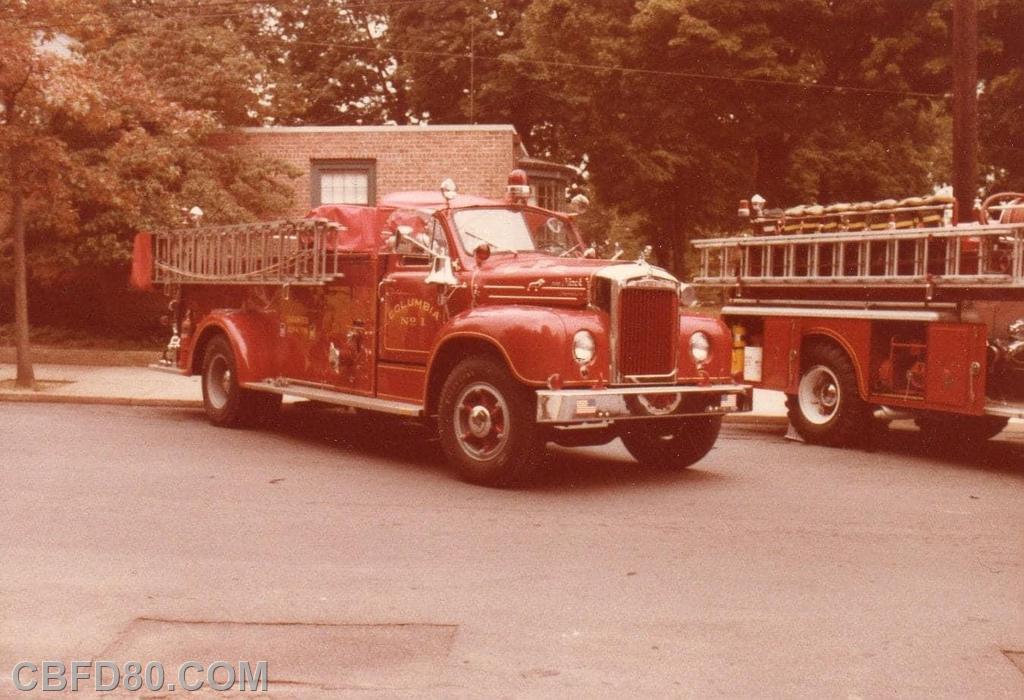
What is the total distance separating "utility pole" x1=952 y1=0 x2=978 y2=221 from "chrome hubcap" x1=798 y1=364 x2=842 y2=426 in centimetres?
359

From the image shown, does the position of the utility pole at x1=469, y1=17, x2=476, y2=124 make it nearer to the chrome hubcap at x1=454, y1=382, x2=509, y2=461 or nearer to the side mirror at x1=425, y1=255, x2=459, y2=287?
the side mirror at x1=425, y1=255, x2=459, y2=287

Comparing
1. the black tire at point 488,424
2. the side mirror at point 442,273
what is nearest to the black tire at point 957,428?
the black tire at point 488,424

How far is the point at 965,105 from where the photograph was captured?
1456 cm

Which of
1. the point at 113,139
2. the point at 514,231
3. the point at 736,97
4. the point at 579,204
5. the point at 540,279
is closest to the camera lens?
the point at 540,279

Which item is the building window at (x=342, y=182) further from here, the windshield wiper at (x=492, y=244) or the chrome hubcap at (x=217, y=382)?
the windshield wiper at (x=492, y=244)

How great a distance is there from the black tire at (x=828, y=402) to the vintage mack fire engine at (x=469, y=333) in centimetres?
217

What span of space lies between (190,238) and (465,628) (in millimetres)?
9116

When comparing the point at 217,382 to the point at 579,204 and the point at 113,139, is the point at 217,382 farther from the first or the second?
the point at 113,139

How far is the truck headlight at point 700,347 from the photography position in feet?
32.3

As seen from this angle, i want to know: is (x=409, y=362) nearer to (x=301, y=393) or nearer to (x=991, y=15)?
(x=301, y=393)

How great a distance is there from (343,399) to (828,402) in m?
4.79

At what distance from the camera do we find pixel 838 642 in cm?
539

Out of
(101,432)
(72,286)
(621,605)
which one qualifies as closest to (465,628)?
(621,605)

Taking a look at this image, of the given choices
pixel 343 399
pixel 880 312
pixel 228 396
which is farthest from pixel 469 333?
pixel 880 312
